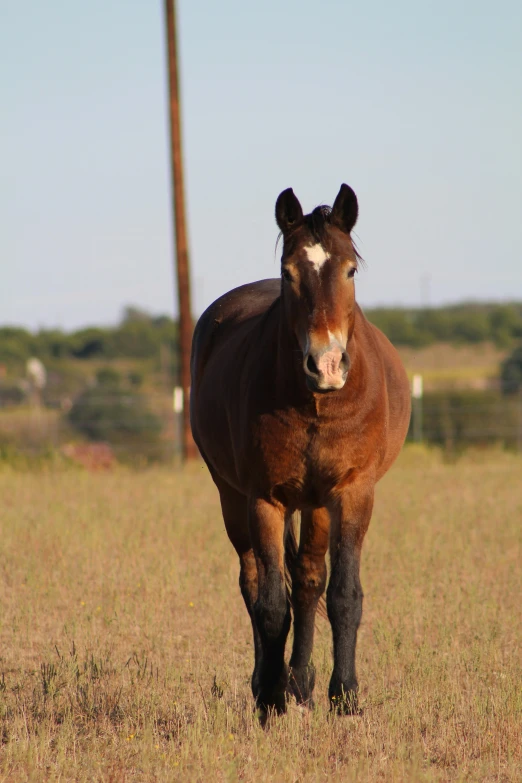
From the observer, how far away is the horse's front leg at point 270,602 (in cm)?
512

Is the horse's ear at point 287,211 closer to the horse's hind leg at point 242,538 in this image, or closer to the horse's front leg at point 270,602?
the horse's front leg at point 270,602

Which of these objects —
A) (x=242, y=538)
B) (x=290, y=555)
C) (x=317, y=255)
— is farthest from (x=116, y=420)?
(x=317, y=255)

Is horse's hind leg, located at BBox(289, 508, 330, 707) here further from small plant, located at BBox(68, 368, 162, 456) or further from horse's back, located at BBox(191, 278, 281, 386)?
small plant, located at BBox(68, 368, 162, 456)

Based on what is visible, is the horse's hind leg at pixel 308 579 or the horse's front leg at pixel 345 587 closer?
the horse's front leg at pixel 345 587

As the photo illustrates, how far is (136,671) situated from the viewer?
603 cm

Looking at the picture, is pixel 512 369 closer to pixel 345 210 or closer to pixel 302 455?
pixel 345 210

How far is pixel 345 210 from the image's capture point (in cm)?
504

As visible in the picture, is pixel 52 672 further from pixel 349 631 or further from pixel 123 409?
pixel 123 409

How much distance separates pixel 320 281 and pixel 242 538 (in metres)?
2.13

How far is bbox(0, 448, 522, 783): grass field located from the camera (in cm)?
450

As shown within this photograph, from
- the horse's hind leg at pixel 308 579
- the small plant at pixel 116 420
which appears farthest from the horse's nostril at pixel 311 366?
the small plant at pixel 116 420

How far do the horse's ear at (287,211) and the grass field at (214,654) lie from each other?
7.73 ft

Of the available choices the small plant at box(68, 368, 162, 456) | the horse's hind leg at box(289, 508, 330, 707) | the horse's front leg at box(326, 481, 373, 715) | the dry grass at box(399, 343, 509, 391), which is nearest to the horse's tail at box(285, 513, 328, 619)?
the horse's hind leg at box(289, 508, 330, 707)

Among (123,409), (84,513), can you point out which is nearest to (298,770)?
(84,513)
